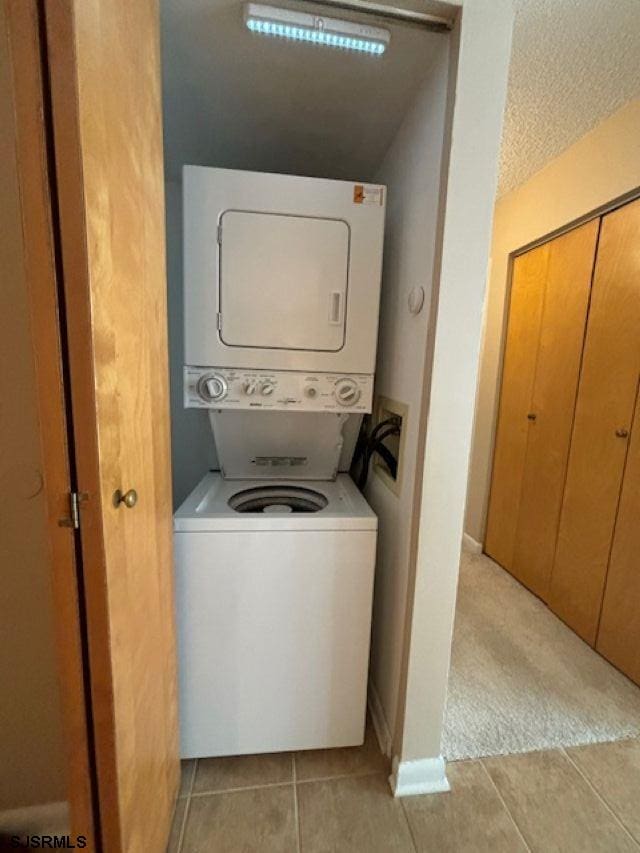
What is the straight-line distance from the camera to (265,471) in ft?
5.84

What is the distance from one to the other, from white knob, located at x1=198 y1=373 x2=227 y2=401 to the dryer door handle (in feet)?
1.58

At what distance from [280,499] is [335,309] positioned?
890 millimetres

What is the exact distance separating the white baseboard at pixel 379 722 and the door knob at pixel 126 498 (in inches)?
53.9

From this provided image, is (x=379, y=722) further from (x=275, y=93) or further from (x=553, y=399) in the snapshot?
(x=275, y=93)

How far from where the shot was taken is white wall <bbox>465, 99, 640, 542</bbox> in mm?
1813

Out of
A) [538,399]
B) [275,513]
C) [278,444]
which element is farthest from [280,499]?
[538,399]

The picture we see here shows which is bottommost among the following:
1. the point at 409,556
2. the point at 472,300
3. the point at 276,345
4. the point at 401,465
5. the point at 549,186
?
the point at 409,556

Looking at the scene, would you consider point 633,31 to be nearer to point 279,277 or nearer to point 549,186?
point 549,186

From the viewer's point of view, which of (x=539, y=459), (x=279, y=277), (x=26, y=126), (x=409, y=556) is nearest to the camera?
(x=26, y=126)

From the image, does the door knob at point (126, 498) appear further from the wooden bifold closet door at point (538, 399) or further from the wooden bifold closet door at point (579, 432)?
the wooden bifold closet door at point (538, 399)

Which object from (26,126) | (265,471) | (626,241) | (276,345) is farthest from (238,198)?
(626,241)

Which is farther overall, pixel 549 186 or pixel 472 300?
pixel 549 186

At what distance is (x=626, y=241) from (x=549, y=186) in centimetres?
70

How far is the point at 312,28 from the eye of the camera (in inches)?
43.0
